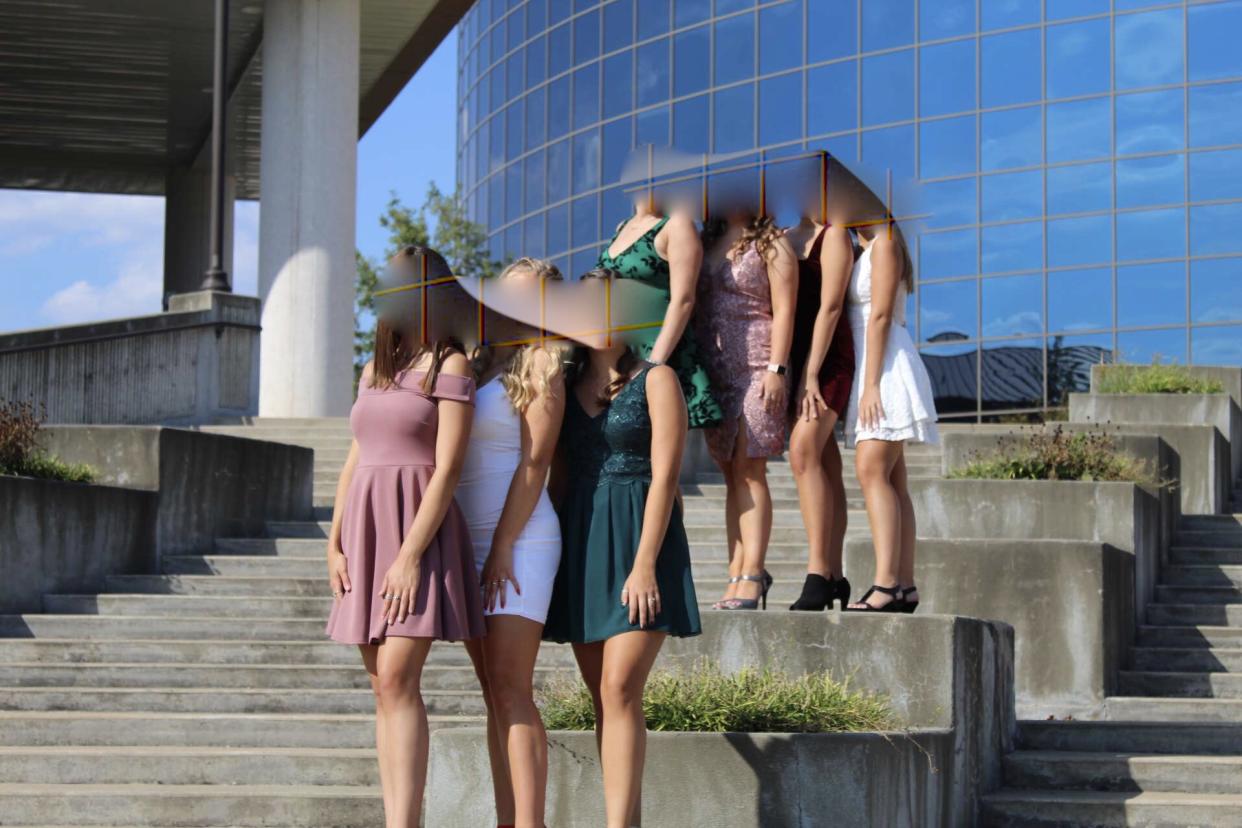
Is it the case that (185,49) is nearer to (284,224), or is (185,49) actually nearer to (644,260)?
(284,224)

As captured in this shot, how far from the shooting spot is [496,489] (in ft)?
18.6

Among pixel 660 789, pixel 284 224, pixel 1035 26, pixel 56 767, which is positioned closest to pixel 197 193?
pixel 284 224

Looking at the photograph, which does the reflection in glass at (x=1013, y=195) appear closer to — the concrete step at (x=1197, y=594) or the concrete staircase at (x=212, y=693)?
the concrete staircase at (x=212, y=693)

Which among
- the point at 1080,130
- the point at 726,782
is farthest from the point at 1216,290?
the point at 726,782

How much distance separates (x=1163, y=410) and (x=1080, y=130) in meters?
17.6

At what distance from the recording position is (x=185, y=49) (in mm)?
25969

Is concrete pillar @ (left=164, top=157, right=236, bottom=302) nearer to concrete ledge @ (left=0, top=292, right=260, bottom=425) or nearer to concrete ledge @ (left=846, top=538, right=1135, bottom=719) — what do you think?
concrete ledge @ (left=0, top=292, right=260, bottom=425)

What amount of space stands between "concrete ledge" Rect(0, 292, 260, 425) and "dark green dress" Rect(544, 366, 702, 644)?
12.2 m

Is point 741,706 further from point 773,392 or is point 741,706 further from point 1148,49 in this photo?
point 1148,49

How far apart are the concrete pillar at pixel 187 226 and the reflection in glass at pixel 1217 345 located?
16891 mm

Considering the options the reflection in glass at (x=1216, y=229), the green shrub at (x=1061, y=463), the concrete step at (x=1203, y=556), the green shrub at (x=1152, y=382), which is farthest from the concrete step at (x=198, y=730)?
the reflection in glass at (x=1216, y=229)

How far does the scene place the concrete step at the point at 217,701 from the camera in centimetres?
877

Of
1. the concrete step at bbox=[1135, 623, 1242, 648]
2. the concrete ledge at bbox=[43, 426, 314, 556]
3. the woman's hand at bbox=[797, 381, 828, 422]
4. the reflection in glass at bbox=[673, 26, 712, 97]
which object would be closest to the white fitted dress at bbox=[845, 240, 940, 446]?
the woman's hand at bbox=[797, 381, 828, 422]

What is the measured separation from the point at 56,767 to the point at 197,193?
28.0 m
